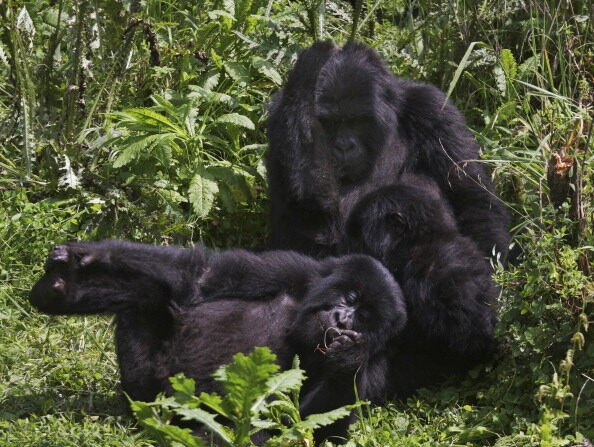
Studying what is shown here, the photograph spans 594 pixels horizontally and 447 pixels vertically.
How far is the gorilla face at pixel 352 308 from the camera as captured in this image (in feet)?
15.3

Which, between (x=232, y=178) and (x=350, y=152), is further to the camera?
(x=232, y=178)

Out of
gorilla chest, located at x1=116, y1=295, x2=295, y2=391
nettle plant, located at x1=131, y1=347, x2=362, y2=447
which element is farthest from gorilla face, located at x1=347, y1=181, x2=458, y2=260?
nettle plant, located at x1=131, y1=347, x2=362, y2=447

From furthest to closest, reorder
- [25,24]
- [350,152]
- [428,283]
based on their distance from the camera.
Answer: [25,24], [350,152], [428,283]

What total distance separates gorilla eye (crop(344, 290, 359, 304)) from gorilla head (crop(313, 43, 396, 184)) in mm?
1159

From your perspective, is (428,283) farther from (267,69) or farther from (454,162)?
(267,69)

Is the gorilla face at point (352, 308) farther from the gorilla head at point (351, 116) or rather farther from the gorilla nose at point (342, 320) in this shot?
the gorilla head at point (351, 116)

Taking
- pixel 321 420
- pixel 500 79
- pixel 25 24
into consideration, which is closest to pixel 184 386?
pixel 321 420

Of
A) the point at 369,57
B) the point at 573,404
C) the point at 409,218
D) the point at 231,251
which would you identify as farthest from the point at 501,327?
the point at 369,57

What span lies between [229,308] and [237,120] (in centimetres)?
192

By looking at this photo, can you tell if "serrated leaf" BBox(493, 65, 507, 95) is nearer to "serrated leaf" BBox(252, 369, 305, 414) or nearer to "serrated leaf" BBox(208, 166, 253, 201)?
"serrated leaf" BBox(208, 166, 253, 201)

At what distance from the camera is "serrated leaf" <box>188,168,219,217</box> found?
6004 mm

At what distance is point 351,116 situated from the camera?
5734 mm

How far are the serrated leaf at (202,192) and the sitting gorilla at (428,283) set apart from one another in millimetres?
1092

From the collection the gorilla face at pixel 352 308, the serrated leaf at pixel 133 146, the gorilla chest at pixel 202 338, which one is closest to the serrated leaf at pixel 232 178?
the serrated leaf at pixel 133 146
